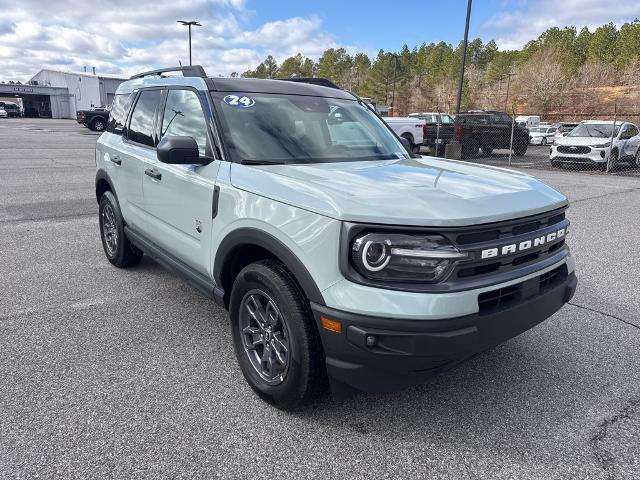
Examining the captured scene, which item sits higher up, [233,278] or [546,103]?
[546,103]

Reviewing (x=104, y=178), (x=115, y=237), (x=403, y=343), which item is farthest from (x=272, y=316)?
(x=104, y=178)

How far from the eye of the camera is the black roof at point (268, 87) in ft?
11.2

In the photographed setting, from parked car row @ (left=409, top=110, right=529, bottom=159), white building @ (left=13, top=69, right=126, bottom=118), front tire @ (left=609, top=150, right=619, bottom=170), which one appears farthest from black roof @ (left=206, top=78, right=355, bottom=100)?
white building @ (left=13, top=69, right=126, bottom=118)

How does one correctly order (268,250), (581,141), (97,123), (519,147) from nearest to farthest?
(268,250) → (581,141) → (519,147) → (97,123)

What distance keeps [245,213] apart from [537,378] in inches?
84.0

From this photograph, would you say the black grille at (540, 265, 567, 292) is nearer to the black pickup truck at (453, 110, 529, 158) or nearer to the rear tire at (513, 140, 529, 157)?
the black pickup truck at (453, 110, 529, 158)

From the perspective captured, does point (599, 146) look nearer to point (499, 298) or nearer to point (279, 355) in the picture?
point (499, 298)

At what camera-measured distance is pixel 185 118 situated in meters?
3.57

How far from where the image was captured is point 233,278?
121 inches

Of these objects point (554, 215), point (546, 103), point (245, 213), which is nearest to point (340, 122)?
point (245, 213)

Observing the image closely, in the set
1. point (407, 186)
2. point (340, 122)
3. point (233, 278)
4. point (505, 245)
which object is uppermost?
point (340, 122)

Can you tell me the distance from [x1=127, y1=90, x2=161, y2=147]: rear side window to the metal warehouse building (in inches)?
2709

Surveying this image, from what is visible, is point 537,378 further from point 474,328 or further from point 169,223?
point 169,223

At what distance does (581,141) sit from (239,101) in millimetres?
16138
